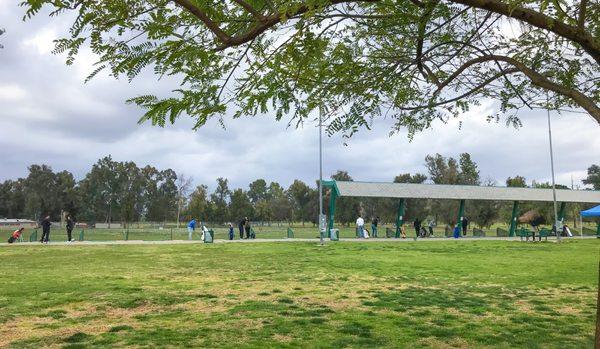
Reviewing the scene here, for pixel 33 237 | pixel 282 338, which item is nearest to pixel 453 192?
Result: pixel 33 237

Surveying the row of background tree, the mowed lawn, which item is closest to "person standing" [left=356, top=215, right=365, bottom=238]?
the mowed lawn

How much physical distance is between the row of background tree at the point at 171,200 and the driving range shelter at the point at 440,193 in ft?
108

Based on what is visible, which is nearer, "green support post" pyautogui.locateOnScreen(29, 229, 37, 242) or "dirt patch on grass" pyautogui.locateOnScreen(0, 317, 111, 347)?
"dirt patch on grass" pyautogui.locateOnScreen(0, 317, 111, 347)

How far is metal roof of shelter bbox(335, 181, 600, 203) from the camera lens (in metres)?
35.1

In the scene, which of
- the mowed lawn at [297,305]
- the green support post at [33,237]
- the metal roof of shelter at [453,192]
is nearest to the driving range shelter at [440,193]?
the metal roof of shelter at [453,192]

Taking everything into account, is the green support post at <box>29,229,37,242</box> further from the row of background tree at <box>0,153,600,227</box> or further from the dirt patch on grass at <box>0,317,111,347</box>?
the row of background tree at <box>0,153,600,227</box>

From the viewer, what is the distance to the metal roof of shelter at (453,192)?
3512cm

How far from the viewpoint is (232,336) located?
695 cm

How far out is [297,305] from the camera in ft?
30.6

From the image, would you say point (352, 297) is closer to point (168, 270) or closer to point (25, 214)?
point (168, 270)

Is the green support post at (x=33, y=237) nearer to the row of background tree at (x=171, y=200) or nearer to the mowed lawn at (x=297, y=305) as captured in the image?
the mowed lawn at (x=297, y=305)

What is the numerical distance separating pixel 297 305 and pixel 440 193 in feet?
103

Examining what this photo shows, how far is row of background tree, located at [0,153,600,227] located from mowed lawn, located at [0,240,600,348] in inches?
2560

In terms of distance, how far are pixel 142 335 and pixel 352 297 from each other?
4.64 m
